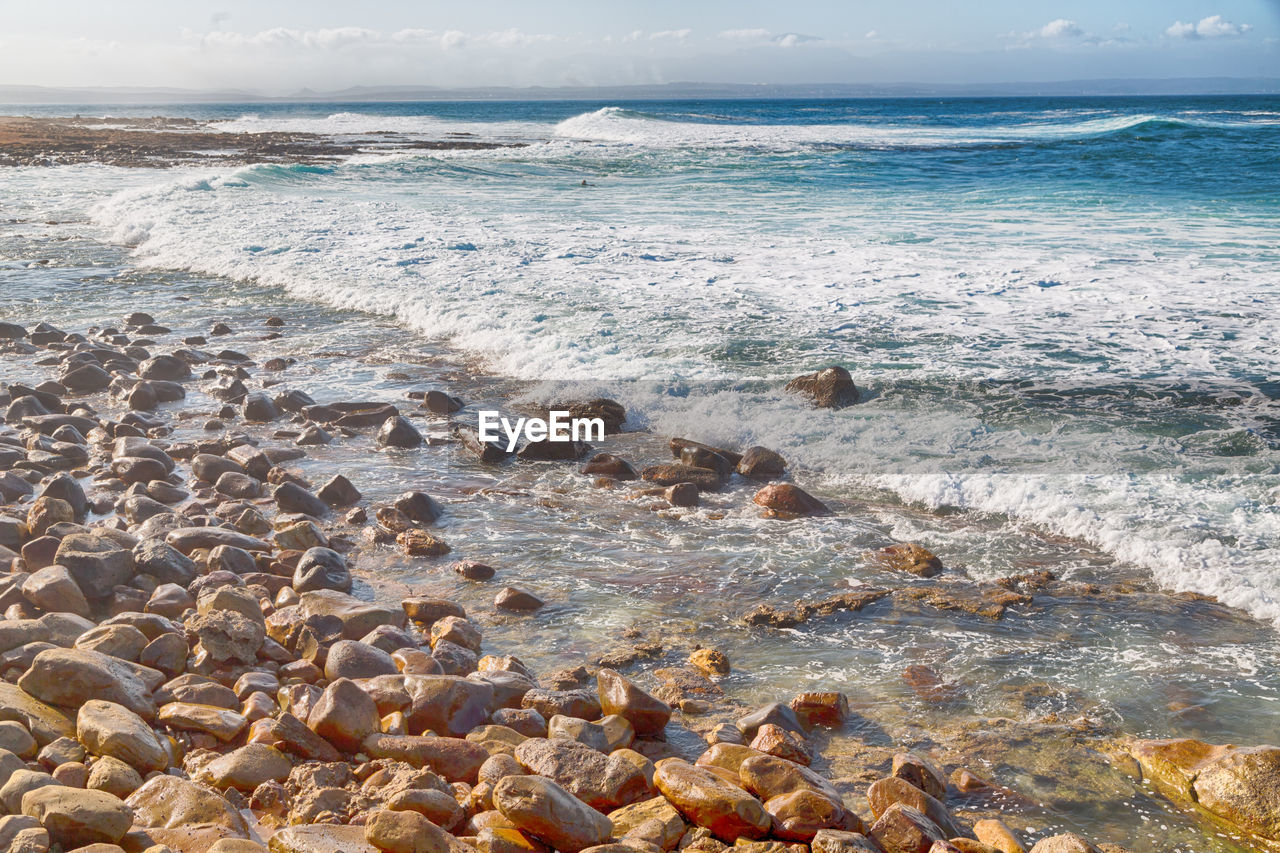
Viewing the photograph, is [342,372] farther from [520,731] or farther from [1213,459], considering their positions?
[1213,459]

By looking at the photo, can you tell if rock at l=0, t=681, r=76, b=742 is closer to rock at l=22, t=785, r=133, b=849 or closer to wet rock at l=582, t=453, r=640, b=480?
rock at l=22, t=785, r=133, b=849

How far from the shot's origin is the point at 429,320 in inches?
431

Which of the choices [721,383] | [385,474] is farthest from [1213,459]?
[385,474]

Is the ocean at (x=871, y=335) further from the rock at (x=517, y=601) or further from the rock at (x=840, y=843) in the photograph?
the rock at (x=840, y=843)

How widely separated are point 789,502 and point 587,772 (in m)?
2.98

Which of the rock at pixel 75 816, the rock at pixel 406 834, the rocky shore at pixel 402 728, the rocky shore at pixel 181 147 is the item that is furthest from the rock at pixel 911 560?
the rocky shore at pixel 181 147

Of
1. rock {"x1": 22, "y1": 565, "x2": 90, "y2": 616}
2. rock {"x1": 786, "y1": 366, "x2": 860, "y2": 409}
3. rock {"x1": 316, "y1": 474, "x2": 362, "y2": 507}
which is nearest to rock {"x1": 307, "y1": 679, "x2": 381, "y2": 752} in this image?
rock {"x1": 22, "y1": 565, "x2": 90, "y2": 616}

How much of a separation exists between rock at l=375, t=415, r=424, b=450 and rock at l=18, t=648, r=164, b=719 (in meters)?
3.71

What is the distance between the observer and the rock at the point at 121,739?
3006 mm

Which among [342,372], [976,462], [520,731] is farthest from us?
[342,372]

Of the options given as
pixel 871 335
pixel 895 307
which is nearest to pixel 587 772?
pixel 871 335

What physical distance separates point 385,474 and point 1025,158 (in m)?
32.1

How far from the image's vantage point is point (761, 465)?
21.2ft

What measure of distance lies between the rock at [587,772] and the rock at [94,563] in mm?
2403
